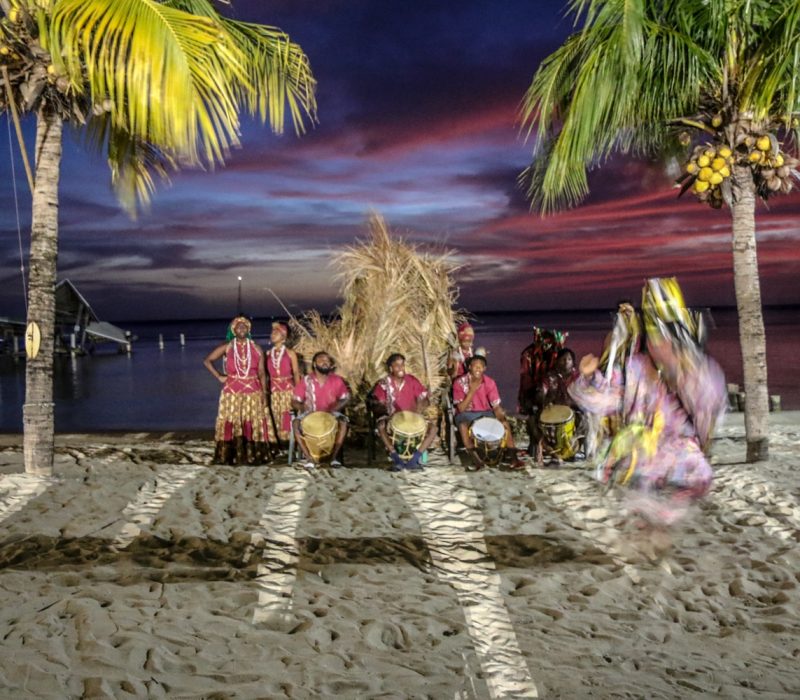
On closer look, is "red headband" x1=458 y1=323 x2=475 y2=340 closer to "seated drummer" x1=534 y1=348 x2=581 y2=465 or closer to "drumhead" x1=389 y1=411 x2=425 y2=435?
"seated drummer" x1=534 y1=348 x2=581 y2=465

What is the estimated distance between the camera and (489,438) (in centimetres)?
711

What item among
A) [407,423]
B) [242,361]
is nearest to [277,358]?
[242,361]

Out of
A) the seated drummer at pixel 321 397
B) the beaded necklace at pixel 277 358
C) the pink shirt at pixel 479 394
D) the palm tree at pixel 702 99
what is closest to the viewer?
the palm tree at pixel 702 99

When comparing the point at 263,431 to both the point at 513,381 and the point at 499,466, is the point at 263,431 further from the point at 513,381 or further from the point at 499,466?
the point at 513,381

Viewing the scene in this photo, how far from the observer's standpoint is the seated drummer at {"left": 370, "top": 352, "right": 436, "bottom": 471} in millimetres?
7195

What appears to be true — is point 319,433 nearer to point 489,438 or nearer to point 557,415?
point 489,438

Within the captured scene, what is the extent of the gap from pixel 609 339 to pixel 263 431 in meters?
3.61

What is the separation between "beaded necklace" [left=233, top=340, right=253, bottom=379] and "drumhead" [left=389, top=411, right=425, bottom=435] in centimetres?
163

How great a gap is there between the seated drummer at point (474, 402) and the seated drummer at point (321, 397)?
1142 millimetres

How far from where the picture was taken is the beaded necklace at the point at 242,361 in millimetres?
7539

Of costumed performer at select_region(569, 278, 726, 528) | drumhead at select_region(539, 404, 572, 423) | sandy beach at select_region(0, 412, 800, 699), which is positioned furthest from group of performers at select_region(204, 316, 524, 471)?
costumed performer at select_region(569, 278, 726, 528)

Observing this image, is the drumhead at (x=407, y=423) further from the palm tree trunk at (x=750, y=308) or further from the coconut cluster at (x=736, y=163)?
the coconut cluster at (x=736, y=163)

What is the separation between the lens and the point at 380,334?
8781mm

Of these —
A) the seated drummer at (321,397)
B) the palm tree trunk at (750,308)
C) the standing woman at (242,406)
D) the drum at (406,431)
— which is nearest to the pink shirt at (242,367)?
the standing woman at (242,406)
